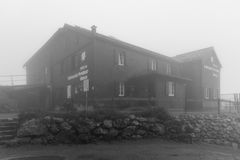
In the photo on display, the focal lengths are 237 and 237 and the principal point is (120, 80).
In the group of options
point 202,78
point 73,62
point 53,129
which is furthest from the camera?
point 202,78

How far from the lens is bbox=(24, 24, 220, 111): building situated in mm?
19891

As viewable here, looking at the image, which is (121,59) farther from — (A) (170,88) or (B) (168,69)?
(B) (168,69)

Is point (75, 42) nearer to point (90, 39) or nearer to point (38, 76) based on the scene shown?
point (90, 39)

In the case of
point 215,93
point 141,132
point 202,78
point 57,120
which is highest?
point 202,78

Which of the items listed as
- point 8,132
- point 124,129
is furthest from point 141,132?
point 8,132

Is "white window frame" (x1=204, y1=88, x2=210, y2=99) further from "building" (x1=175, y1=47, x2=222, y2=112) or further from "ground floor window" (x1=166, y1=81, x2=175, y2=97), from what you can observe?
"ground floor window" (x1=166, y1=81, x2=175, y2=97)

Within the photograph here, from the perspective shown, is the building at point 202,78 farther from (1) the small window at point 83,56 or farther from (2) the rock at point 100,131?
(2) the rock at point 100,131

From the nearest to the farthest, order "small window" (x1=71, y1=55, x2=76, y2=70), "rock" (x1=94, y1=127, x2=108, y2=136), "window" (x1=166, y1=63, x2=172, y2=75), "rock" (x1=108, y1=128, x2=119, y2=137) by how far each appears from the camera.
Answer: "rock" (x1=94, y1=127, x2=108, y2=136) < "rock" (x1=108, y1=128, x2=119, y2=137) < "small window" (x1=71, y1=55, x2=76, y2=70) < "window" (x1=166, y1=63, x2=172, y2=75)

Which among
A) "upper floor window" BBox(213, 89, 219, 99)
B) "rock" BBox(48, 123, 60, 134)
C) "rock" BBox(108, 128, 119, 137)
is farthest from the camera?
"upper floor window" BBox(213, 89, 219, 99)

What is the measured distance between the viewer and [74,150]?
11086 mm

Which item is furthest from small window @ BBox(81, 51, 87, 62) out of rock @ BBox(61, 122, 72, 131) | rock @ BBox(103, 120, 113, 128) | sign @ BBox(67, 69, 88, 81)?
rock @ BBox(61, 122, 72, 131)

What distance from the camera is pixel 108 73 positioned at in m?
20.6

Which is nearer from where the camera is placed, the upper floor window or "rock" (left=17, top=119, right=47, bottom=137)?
"rock" (left=17, top=119, right=47, bottom=137)

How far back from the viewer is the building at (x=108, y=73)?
783 inches
